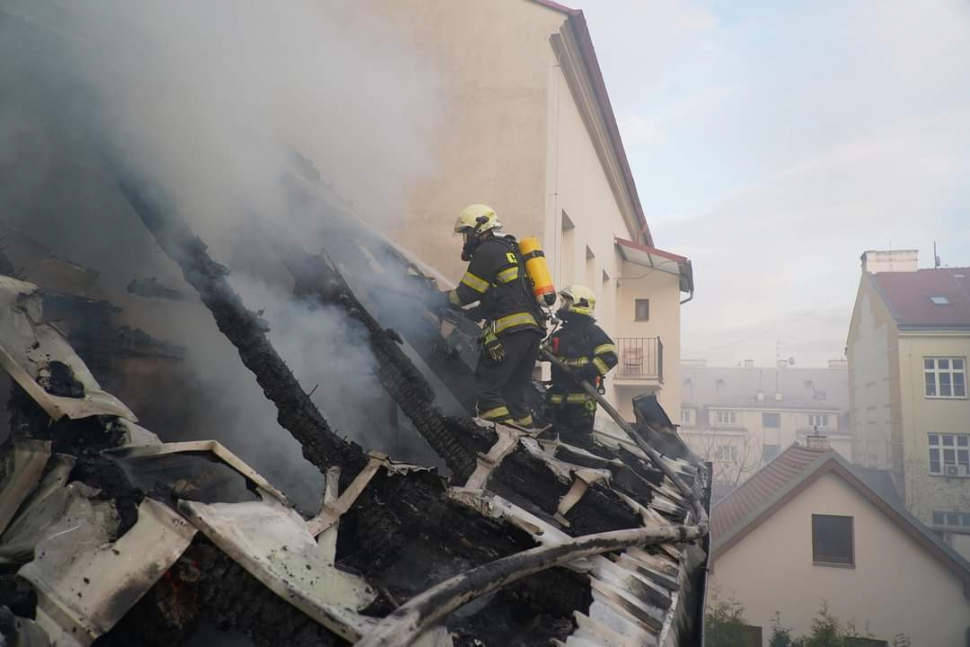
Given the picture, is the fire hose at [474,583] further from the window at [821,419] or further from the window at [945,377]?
the window at [821,419]

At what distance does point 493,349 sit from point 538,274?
670 millimetres

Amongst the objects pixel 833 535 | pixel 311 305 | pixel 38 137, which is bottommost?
pixel 833 535

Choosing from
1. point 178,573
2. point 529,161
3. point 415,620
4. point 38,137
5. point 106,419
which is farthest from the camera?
point 529,161

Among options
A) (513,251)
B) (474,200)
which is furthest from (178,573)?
(474,200)

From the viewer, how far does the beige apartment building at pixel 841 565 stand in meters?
14.7

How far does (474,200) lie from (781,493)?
12.4 metres

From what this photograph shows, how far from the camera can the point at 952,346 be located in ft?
75.9

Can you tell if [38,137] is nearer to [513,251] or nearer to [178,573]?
[513,251]

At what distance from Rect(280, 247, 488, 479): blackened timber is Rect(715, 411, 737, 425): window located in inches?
1729

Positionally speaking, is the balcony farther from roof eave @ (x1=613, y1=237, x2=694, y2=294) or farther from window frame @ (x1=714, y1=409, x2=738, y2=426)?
A: window frame @ (x1=714, y1=409, x2=738, y2=426)

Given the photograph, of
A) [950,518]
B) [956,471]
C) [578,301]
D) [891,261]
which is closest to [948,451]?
[956,471]

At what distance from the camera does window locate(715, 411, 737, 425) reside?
147 feet

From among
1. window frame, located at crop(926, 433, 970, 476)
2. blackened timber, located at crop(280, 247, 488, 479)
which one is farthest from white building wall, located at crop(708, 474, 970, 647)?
blackened timber, located at crop(280, 247, 488, 479)

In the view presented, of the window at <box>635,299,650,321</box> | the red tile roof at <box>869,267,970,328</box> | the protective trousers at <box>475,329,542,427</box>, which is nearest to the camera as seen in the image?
the protective trousers at <box>475,329,542,427</box>
